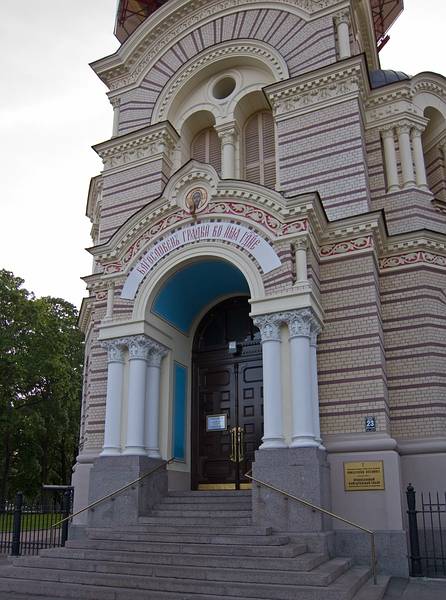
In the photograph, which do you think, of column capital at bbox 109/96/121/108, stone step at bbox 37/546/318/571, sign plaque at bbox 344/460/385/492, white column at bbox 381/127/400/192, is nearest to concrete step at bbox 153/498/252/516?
stone step at bbox 37/546/318/571

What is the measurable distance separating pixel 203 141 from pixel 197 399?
8.26 m

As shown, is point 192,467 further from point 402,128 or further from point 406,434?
point 402,128

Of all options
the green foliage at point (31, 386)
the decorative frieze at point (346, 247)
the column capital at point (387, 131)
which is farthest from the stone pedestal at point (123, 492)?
the green foliage at point (31, 386)

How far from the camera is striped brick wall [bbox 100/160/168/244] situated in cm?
1673

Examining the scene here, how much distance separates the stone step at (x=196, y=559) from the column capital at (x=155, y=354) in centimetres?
459

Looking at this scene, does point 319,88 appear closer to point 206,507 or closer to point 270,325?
point 270,325

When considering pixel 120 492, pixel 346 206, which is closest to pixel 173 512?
pixel 120 492

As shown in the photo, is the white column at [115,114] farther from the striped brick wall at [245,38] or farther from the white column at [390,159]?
the white column at [390,159]

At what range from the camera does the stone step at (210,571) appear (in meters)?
8.41

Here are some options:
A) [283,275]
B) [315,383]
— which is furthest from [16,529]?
[283,275]

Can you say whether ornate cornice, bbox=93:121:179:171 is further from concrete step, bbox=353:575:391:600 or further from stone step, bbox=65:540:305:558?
concrete step, bbox=353:575:391:600

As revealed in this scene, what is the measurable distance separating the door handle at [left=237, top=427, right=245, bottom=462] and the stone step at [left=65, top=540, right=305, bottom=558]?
3.85m

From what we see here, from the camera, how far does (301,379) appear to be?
11.3 meters

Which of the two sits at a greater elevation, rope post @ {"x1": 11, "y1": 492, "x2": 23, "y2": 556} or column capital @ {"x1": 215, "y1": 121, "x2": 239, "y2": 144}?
column capital @ {"x1": 215, "y1": 121, "x2": 239, "y2": 144}
